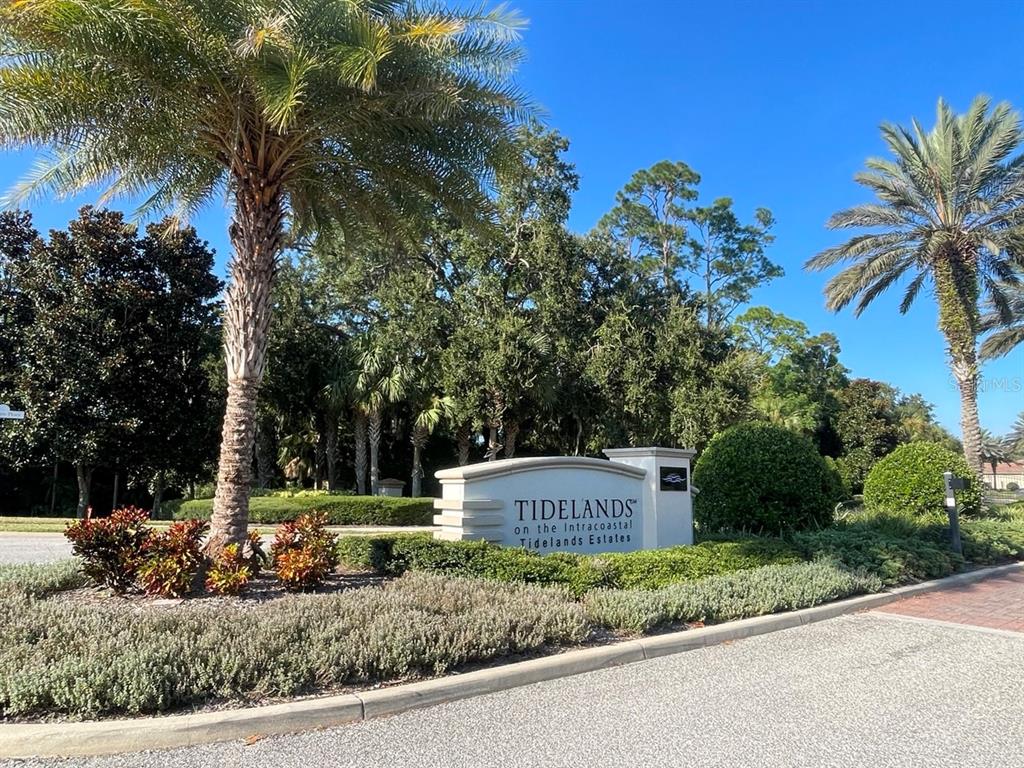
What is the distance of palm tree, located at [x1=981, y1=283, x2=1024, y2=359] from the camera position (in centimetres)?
2391

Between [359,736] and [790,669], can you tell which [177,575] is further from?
[790,669]

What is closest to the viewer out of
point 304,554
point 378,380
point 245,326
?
point 304,554

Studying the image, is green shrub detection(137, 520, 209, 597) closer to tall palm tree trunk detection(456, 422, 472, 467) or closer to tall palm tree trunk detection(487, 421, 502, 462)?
tall palm tree trunk detection(487, 421, 502, 462)

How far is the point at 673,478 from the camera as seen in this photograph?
11305 millimetres

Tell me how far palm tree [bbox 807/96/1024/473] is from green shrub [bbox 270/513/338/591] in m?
19.5

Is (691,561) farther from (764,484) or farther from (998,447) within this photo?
(998,447)

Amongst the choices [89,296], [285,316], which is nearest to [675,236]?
[285,316]

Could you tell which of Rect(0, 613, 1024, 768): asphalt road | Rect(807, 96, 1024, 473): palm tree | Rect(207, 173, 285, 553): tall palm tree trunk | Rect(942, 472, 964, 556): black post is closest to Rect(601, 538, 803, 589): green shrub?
Rect(0, 613, 1024, 768): asphalt road

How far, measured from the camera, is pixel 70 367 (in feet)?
75.3

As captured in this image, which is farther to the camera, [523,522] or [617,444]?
[617,444]

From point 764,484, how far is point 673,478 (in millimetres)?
1765

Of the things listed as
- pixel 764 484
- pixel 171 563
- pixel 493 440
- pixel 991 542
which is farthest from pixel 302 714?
pixel 493 440

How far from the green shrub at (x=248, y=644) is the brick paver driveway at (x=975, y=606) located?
179 inches

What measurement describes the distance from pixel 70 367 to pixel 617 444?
64.2 ft
